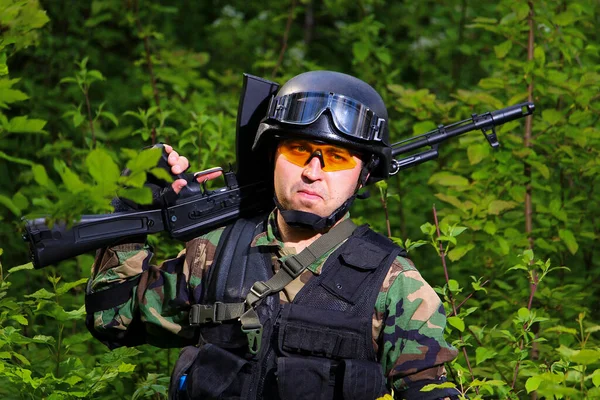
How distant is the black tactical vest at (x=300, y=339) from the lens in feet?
9.95

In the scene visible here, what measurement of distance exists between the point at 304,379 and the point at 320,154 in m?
0.77

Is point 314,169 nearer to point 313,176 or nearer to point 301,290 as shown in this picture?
point 313,176

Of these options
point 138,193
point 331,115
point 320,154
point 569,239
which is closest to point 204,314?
point 320,154

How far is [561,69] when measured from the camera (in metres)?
5.57

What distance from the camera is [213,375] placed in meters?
3.12

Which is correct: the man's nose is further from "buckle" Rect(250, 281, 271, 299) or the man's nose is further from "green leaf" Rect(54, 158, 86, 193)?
"green leaf" Rect(54, 158, 86, 193)

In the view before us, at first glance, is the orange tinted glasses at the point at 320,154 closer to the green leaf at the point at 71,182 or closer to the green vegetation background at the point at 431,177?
the green vegetation background at the point at 431,177

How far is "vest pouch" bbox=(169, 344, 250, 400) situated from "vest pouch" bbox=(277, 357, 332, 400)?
0.50ft

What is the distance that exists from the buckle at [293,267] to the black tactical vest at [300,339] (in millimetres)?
55

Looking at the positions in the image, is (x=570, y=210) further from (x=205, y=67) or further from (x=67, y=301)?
(x=205, y=67)

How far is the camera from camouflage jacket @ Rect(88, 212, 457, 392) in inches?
121

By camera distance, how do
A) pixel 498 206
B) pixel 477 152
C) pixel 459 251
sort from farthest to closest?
pixel 477 152 → pixel 498 206 → pixel 459 251

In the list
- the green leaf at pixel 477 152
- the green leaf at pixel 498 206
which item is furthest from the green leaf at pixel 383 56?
the green leaf at pixel 498 206

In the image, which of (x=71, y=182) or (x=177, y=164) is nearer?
(x=71, y=182)
